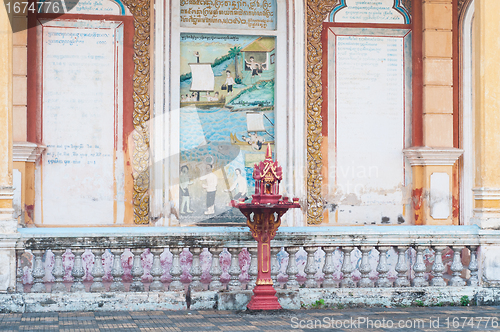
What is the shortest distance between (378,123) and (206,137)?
2986mm

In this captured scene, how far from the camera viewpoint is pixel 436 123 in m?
10.2

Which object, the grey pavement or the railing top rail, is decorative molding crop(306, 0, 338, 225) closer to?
the railing top rail

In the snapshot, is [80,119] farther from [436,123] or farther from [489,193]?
[489,193]

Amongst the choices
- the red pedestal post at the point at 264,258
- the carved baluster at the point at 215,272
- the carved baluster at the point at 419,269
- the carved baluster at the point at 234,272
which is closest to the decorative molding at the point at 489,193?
the carved baluster at the point at 419,269

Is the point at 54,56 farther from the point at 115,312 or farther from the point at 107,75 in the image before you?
the point at 115,312

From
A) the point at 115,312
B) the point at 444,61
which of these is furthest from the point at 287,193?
the point at 115,312

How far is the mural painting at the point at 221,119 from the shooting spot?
396 inches

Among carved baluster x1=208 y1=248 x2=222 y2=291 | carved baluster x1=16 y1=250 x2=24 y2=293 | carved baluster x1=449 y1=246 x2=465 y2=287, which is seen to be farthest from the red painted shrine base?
carved baluster x1=16 y1=250 x2=24 y2=293

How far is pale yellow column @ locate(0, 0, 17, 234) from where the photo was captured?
691 cm

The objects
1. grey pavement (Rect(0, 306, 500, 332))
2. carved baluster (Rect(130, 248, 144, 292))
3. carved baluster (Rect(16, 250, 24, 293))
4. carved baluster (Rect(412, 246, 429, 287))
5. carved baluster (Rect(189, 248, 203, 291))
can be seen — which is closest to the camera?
grey pavement (Rect(0, 306, 500, 332))

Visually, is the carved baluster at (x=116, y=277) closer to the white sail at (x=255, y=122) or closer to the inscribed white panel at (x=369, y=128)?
the white sail at (x=255, y=122)

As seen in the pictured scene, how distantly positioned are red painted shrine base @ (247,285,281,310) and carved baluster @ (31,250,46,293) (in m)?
2.37

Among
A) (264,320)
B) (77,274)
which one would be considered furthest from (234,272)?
(77,274)

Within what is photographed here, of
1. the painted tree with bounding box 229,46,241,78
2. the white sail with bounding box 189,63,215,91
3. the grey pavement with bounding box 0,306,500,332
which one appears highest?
the painted tree with bounding box 229,46,241,78
